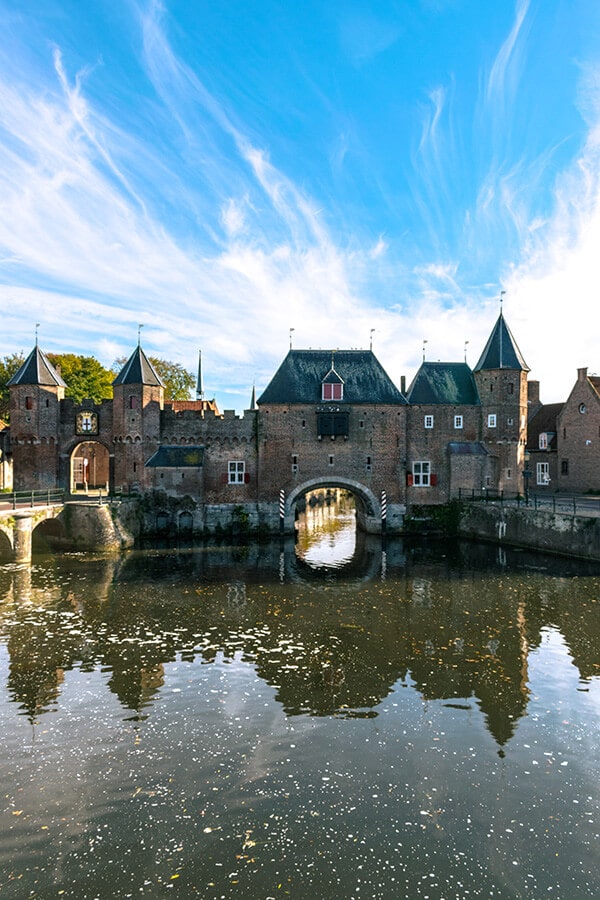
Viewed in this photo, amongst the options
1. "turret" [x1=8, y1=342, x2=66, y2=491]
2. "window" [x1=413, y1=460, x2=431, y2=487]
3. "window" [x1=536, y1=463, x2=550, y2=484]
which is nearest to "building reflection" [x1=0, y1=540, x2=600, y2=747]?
"window" [x1=413, y1=460, x2=431, y2=487]

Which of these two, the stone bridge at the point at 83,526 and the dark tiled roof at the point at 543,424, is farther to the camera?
the dark tiled roof at the point at 543,424

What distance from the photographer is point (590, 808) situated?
7699 mm

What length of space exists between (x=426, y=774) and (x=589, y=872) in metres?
2.56

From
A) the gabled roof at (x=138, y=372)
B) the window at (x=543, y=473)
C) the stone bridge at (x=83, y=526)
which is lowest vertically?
the stone bridge at (x=83, y=526)

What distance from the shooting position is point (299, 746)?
9352mm

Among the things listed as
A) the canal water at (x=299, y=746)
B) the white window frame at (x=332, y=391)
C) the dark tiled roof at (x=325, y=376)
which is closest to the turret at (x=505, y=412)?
the dark tiled roof at (x=325, y=376)

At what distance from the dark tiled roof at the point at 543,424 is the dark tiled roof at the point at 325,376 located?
1586 cm

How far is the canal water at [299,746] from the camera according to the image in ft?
21.6

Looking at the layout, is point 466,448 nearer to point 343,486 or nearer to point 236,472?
point 343,486

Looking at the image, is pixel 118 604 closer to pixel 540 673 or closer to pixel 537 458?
pixel 540 673

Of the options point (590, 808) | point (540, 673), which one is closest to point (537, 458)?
point (540, 673)

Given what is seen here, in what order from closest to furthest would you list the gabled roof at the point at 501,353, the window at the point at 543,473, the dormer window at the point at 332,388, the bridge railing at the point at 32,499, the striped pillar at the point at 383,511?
the bridge railing at the point at 32,499 < the striped pillar at the point at 383,511 < the dormer window at the point at 332,388 < the gabled roof at the point at 501,353 < the window at the point at 543,473

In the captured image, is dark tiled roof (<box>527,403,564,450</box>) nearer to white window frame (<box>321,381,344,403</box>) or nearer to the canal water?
white window frame (<box>321,381,344,403</box>)

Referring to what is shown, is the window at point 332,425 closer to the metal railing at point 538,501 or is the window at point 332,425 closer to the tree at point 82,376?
the metal railing at point 538,501
